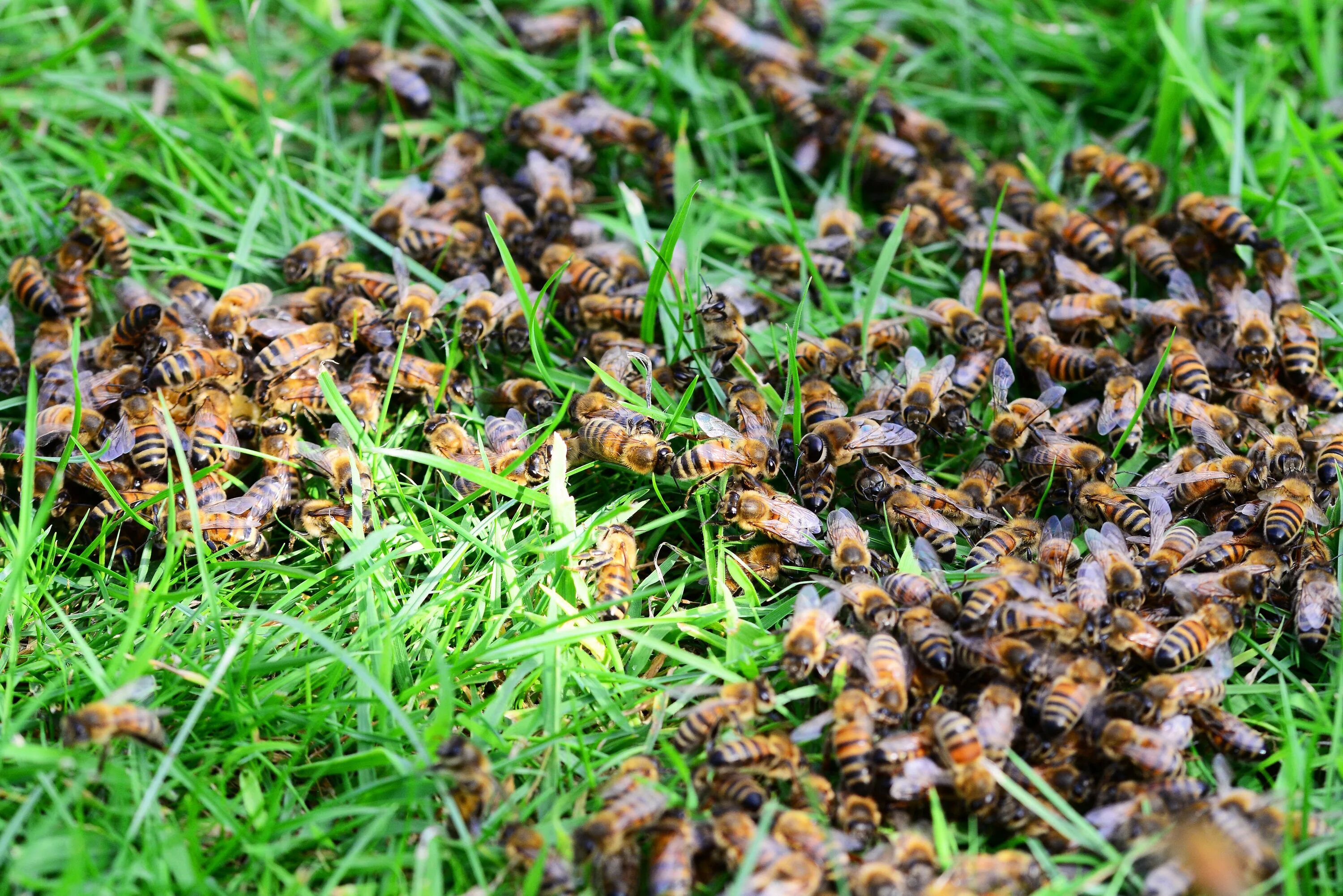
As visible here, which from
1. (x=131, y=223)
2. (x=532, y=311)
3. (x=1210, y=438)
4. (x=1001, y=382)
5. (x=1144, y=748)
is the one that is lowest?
(x=1144, y=748)

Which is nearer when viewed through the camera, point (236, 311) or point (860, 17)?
point (236, 311)

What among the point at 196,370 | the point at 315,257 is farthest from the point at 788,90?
the point at 196,370

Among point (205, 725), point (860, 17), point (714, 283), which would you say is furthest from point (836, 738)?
point (860, 17)

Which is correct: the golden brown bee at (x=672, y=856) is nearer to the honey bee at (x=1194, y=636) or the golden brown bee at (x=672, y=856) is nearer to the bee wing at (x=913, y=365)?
the honey bee at (x=1194, y=636)

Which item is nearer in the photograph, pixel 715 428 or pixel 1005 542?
pixel 1005 542

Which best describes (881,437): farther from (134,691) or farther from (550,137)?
(134,691)

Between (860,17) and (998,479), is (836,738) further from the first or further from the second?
(860,17)
